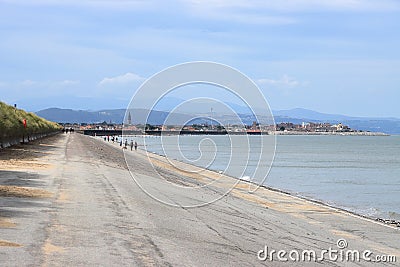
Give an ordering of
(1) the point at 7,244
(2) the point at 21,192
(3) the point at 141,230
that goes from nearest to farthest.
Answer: (1) the point at 7,244
(3) the point at 141,230
(2) the point at 21,192

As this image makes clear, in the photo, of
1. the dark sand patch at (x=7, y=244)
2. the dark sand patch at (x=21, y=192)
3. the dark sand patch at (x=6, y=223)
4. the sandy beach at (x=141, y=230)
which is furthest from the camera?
the dark sand patch at (x=21, y=192)

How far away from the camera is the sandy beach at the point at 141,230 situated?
37.4 ft

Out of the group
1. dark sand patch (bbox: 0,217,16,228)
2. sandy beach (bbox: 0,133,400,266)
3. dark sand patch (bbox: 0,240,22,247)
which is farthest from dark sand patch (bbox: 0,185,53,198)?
dark sand patch (bbox: 0,240,22,247)

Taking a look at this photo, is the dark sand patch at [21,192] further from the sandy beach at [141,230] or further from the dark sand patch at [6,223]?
the dark sand patch at [6,223]

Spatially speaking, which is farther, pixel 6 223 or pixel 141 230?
pixel 141 230

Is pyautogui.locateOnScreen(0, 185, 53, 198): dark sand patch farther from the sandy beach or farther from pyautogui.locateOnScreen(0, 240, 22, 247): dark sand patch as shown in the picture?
pyautogui.locateOnScreen(0, 240, 22, 247): dark sand patch

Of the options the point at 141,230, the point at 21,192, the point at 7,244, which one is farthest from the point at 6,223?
the point at 21,192

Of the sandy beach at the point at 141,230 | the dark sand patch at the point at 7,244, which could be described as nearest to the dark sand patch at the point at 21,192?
the sandy beach at the point at 141,230

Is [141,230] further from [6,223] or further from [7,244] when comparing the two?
[7,244]

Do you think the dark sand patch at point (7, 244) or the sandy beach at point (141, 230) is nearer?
the dark sand patch at point (7, 244)

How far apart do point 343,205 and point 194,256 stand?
2326cm

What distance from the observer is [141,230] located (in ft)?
47.0

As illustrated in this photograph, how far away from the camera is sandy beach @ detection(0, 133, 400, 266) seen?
1141cm

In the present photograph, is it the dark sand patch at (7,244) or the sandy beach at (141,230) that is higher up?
the dark sand patch at (7,244)
